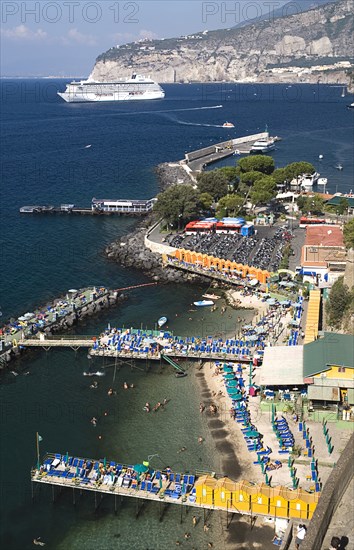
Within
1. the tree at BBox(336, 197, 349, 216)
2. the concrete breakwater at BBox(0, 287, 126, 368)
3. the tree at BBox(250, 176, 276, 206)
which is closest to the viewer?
the concrete breakwater at BBox(0, 287, 126, 368)

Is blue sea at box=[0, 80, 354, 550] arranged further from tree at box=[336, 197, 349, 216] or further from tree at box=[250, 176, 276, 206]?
tree at box=[336, 197, 349, 216]

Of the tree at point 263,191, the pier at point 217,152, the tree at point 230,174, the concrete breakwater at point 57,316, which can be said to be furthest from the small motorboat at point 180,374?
the pier at point 217,152

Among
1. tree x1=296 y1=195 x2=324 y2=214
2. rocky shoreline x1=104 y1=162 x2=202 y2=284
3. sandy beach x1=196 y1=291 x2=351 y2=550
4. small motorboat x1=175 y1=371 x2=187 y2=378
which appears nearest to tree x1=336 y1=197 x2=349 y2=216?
tree x1=296 y1=195 x2=324 y2=214

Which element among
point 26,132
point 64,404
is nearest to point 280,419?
point 64,404

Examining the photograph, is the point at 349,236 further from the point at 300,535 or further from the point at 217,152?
the point at 217,152

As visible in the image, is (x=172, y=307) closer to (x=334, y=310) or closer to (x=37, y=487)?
(x=334, y=310)
